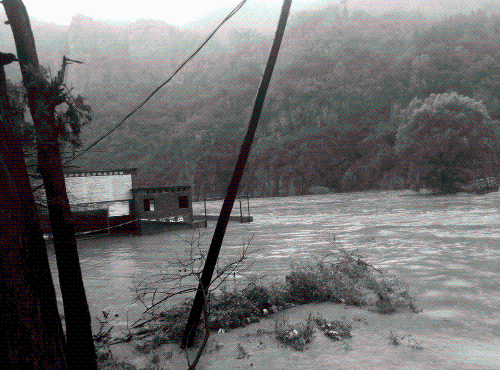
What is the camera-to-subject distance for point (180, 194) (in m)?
27.4

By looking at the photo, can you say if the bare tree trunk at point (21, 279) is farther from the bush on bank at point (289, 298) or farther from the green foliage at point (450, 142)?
the green foliage at point (450, 142)

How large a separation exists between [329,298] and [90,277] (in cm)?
804

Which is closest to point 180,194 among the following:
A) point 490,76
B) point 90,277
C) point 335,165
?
point 90,277

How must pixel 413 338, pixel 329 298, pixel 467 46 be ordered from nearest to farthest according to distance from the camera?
pixel 413 338 → pixel 329 298 → pixel 467 46

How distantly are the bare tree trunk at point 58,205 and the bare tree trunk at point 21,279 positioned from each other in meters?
1.70

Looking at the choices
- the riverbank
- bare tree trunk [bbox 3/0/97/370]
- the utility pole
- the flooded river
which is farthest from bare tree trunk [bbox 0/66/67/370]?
the flooded river

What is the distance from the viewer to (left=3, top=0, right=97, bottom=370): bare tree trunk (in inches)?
240

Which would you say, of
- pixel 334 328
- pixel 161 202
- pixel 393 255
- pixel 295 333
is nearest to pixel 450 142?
pixel 161 202

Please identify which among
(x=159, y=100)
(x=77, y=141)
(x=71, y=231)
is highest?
(x=159, y=100)

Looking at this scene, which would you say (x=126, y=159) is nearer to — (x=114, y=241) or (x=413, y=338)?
(x=114, y=241)

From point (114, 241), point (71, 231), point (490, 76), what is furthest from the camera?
point (490, 76)

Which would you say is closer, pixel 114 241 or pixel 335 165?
pixel 114 241

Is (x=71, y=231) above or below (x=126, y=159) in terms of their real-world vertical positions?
below

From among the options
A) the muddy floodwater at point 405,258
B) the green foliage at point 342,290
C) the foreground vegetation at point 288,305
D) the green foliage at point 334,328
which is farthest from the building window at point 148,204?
the green foliage at point 334,328
